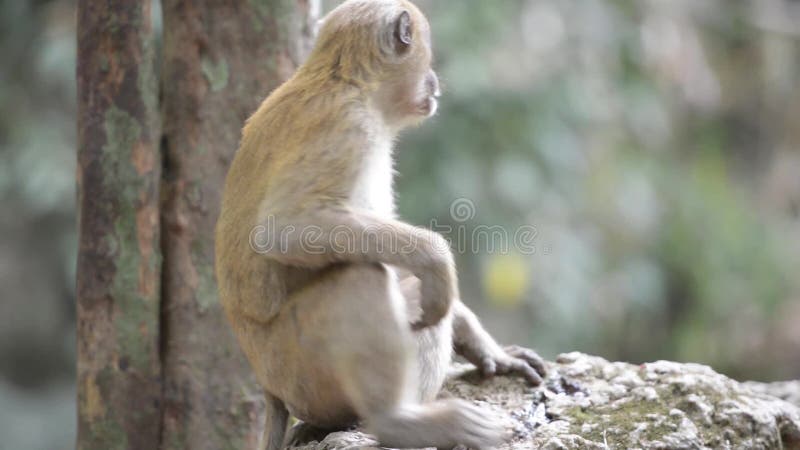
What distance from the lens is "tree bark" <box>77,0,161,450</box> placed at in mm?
5250

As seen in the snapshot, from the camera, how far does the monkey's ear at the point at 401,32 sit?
195 inches

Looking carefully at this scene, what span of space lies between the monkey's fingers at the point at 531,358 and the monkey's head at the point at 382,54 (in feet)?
4.12

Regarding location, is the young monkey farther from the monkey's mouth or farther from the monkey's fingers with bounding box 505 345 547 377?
the monkey's fingers with bounding box 505 345 547 377

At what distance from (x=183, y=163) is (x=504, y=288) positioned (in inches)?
174

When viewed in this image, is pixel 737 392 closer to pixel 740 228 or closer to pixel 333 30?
pixel 333 30

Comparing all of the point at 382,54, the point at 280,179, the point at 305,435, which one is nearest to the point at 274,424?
the point at 305,435

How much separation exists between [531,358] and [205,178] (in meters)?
1.91

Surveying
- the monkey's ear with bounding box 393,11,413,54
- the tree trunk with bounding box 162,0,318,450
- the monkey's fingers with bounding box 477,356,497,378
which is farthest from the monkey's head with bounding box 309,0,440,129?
the monkey's fingers with bounding box 477,356,497,378

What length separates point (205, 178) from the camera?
18.1ft

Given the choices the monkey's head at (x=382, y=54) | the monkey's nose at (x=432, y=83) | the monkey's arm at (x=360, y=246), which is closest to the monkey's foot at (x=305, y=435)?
the monkey's arm at (x=360, y=246)

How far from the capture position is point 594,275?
1133cm

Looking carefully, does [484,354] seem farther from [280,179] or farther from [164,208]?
[164,208]

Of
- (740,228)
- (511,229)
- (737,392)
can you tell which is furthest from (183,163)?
(740,228)

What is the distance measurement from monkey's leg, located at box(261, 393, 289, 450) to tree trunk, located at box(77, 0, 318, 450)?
615 millimetres
